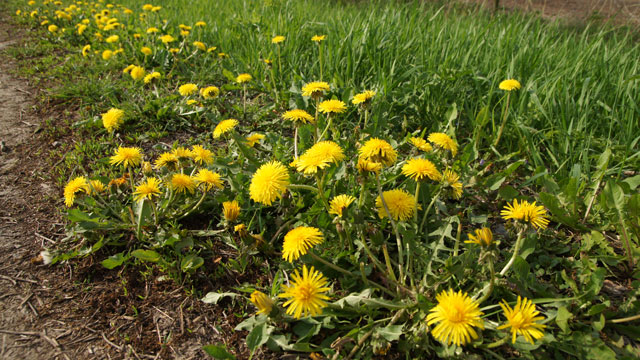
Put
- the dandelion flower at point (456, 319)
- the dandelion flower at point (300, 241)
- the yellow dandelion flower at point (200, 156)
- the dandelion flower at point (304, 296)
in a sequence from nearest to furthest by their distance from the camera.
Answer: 1. the dandelion flower at point (456, 319)
2. the dandelion flower at point (304, 296)
3. the dandelion flower at point (300, 241)
4. the yellow dandelion flower at point (200, 156)

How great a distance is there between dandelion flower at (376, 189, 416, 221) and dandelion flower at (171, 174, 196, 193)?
0.86 metres

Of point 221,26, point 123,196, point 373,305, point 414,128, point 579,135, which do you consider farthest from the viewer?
point 221,26

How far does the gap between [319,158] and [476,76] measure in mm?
1734

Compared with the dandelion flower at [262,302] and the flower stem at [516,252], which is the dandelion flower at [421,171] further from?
the dandelion flower at [262,302]

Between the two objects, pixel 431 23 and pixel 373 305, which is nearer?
pixel 373 305

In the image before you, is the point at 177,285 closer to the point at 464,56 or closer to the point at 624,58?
the point at 464,56

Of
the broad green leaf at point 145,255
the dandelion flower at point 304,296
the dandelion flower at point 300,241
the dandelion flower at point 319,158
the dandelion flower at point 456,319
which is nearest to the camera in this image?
the dandelion flower at point 456,319

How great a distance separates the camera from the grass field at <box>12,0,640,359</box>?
1.28m

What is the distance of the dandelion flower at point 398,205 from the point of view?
4.83 ft

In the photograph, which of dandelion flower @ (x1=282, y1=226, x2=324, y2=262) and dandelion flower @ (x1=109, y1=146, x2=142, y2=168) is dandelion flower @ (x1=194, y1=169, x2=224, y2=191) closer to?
dandelion flower @ (x1=109, y1=146, x2=142, y2=168)

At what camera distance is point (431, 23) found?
3615 mm

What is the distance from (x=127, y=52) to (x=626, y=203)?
4.27 m

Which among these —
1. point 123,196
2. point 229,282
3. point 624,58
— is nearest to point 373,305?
point 229,282

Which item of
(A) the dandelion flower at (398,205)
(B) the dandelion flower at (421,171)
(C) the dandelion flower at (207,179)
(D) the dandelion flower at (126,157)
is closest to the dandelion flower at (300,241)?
(A) the dandelion flower at (398,205)
